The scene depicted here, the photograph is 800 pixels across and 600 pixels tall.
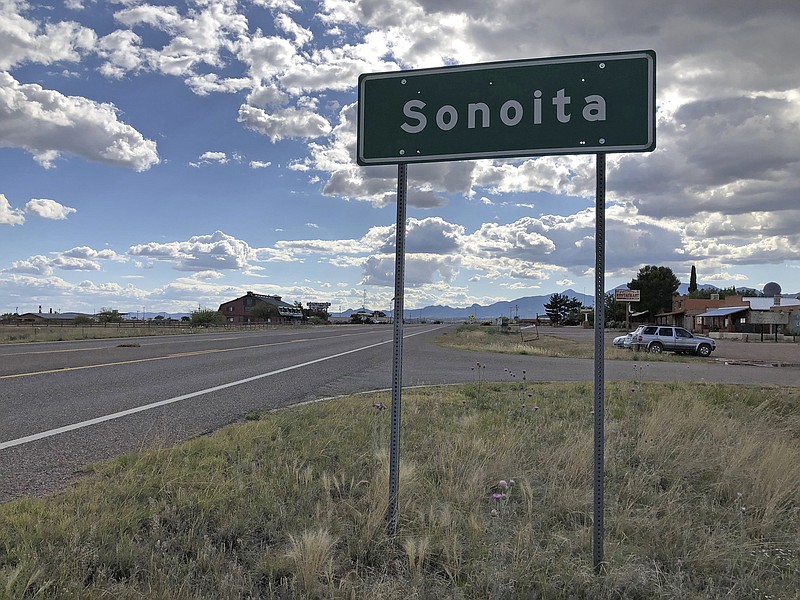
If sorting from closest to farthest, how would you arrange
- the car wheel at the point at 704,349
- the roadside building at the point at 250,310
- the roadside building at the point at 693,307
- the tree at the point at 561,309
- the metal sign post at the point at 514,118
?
the metal sign post at the point at 514,118, the car wheel at the point at 704,349, the roadside building at the point at 693,307, the roadside building at the point at 250,310, the tree at the point at 561,309

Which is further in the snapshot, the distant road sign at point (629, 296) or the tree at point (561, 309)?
the tree at point (561, 309)

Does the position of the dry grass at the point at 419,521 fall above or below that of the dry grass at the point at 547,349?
above

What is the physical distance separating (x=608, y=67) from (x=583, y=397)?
7258mm

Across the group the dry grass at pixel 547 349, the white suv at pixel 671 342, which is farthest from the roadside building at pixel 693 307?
the white suv at pixel 671 342

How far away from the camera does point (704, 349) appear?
30391mm

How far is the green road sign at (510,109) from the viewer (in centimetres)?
346

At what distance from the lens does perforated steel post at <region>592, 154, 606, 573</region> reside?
3.31 meters

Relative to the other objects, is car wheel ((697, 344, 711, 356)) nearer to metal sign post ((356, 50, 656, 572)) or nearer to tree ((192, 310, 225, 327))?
metal sign post ((356, 50, 656, 572))

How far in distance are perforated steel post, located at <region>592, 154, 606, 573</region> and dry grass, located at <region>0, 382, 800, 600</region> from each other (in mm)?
183

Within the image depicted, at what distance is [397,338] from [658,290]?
310 feet

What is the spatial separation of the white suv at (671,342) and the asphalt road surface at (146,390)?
42.3 ft

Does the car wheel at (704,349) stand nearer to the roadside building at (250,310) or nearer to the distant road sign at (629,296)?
the distant road sign at (629,296)

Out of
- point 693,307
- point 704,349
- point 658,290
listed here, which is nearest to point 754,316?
point 704,349

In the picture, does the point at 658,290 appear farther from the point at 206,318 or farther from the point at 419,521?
the point at 419,521
